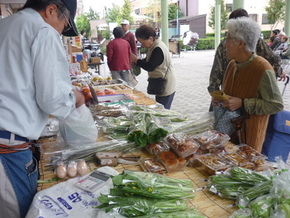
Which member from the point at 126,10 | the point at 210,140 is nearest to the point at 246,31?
the point at 210,140

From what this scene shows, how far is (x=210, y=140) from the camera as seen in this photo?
6.39ft

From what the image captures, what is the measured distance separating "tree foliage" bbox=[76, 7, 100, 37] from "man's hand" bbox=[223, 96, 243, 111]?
3267 cm

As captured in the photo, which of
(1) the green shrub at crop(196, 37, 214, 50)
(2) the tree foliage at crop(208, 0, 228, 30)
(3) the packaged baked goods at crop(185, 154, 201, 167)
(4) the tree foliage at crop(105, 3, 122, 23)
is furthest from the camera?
(4) the tree foliage at crop(105, 3, 122, 23)

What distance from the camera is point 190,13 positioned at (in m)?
38.2

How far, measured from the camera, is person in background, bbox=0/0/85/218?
144 centimetres

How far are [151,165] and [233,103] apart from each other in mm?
961

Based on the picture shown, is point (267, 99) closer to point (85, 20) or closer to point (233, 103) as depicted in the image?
point (233, 103)

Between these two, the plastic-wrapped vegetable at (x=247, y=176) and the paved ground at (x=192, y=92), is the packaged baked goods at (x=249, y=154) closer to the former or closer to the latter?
the plastic-wrapped vegetable at (x=247, y=176)

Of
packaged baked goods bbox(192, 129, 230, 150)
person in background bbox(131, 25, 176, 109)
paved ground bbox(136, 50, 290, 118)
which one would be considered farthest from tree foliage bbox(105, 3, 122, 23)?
packaged baked goods bbox(192, 129, 230, 150)

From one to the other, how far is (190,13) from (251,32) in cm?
3839

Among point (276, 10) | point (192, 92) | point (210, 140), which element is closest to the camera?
point (210, 140)

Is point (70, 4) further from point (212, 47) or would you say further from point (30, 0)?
point (212, 47)

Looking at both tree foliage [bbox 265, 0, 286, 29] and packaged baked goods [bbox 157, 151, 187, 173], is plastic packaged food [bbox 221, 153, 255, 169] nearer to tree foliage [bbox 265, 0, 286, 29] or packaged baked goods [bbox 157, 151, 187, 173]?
packaged baked goods [bbox 157, 151, 187, 173]

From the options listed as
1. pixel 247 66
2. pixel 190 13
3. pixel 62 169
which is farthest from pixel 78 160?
pixel 190 13
